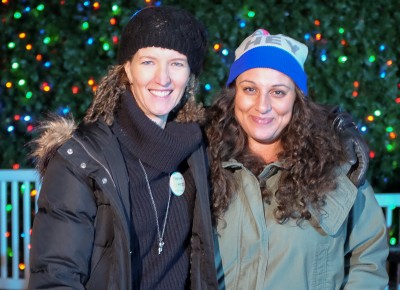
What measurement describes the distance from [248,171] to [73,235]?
2.57ft

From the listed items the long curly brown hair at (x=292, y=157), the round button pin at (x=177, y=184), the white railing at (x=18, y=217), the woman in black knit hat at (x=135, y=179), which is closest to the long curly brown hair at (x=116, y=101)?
the woman in black knit hat at (x=135, y=179)

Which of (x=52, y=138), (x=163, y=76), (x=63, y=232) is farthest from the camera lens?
(x=163, y=76)

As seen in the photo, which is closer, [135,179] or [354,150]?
[135,179]

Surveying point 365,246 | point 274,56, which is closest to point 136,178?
point 274,56

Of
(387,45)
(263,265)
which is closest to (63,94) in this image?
(387,45)

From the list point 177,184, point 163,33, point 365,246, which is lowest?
point 365,246

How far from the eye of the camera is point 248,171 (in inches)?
88.7

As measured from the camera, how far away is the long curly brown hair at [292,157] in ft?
7.11

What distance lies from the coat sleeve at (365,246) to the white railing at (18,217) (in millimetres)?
2038

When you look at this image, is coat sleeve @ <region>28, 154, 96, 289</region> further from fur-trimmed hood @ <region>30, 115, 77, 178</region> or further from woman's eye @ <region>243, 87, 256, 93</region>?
woman's eye @ <region>243, 87, 256, 93</region>

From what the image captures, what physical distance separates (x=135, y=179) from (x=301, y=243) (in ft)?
2.20

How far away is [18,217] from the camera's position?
4496mm

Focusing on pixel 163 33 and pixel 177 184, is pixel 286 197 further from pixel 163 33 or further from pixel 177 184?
pixel 163 33

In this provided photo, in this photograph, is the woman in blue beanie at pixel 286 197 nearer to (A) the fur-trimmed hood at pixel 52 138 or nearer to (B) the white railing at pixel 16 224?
(A) the fur-trimmed hood at pixel 52 138
